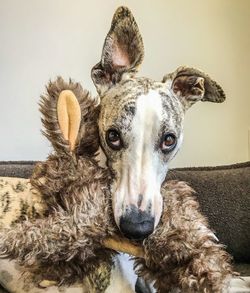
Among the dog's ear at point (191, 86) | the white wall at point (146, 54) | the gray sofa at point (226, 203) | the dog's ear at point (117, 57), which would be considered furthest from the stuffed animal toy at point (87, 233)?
the white wall at point (146, 54)

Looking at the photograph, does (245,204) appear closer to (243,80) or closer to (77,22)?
(243,80)

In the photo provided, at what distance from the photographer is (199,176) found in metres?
2.02

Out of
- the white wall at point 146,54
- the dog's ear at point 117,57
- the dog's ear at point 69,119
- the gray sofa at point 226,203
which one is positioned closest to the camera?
the dog's ear at point 69,119

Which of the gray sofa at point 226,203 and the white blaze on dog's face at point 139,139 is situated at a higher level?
the white blaze on dog's face at point 139,139

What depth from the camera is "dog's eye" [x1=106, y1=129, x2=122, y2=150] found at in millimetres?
1233

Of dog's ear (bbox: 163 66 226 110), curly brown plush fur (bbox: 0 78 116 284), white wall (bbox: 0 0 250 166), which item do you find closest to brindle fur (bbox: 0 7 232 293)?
curly brown plush fur (bbox: 0 78 116 284)

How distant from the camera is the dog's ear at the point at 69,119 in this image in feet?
3.95

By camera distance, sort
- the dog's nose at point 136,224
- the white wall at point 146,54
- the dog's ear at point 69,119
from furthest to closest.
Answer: the white wall at point 146,54 < the dog's ear at point 69,119 < the dog's nose at point 136,224

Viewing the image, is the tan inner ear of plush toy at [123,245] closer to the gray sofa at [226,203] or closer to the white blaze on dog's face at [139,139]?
the white blaze on dog's face at [139,139]

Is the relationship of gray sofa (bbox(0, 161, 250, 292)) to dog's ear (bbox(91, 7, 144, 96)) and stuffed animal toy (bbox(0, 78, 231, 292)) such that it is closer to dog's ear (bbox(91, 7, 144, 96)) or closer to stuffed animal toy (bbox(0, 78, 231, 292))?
dog's ear (bbox(91, 7, 144, 96))

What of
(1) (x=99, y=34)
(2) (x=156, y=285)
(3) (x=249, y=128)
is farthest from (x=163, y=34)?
(2) (x=156, y=285)

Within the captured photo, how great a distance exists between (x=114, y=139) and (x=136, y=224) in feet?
0.83

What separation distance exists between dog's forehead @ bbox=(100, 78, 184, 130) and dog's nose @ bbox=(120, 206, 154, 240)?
0.23 m

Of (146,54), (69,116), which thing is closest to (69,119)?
(69,116)
